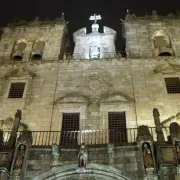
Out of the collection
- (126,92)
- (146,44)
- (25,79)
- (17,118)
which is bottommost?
(17,118)

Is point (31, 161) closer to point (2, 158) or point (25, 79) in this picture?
point (2, 158)

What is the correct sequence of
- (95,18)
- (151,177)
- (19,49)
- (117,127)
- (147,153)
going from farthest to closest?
(95,18) → (19,49) → (117,127) → (147,153) → (151,177)

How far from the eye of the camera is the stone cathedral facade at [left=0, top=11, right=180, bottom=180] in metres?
16.2

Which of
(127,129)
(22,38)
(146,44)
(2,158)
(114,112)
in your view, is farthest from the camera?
(22,38)

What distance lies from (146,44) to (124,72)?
13.7 feet

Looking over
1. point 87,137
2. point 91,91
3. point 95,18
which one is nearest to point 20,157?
point 87,137

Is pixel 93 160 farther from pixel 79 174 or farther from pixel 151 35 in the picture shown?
pixel 151 35

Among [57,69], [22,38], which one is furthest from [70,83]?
[22,38]

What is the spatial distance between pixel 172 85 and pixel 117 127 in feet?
17.8

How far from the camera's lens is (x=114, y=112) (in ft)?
71.5

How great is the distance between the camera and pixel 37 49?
2834 centimetres

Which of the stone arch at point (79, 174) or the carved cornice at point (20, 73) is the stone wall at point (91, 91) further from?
the stone arch at point (79, 174)

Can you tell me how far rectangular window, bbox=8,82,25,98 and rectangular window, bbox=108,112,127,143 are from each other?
6441 millimetres

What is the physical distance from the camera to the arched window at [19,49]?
27.4 metres
